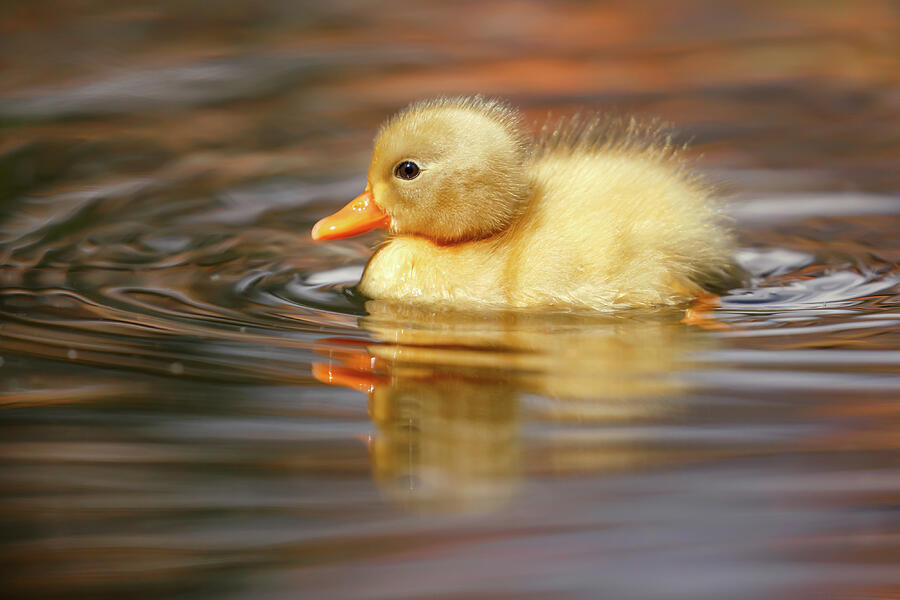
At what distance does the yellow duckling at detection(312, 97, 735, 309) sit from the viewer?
2.95 m

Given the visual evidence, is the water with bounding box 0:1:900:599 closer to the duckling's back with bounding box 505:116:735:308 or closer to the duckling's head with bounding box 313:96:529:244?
the duckling's back with bounding box 505:116:735:308

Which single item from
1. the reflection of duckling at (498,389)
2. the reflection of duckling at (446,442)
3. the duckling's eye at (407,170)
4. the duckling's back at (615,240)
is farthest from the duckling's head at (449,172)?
the reflection of duckling at (446,442)

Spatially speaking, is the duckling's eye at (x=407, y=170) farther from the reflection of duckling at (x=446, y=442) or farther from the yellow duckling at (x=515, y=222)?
the reflection of duckling at (x=446, y=442)

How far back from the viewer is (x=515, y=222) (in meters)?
3.11

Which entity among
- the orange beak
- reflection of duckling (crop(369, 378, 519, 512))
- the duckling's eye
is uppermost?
the duckling's eye

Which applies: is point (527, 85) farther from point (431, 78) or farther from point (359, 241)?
point (359, 241)

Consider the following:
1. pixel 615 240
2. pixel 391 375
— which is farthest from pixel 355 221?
pixel 391 375

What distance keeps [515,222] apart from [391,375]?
887 millimetres

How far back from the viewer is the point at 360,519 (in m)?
1.66

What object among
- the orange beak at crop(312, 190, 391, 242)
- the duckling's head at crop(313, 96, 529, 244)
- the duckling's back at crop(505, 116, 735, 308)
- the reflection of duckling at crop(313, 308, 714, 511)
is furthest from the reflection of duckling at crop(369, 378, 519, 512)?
the orange beak at crop(312, 190, 391, 242)

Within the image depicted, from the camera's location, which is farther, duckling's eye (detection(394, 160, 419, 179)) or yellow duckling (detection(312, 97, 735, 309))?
duckling's eye (detection(394, 160, 419, 179))

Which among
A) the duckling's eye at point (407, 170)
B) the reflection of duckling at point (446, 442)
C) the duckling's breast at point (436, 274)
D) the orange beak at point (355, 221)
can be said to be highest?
the duckling's eye at point (407, 170)

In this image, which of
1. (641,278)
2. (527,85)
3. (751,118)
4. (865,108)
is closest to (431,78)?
(527,85)

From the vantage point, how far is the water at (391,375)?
1.57 m
